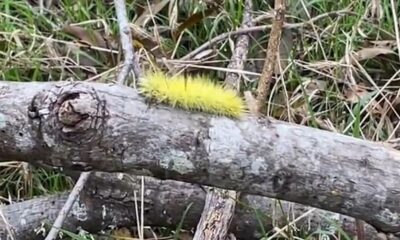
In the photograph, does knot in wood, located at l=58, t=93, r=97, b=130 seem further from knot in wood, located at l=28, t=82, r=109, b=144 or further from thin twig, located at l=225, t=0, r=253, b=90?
thin twig, located at l=225, t=0, r=253, b=90

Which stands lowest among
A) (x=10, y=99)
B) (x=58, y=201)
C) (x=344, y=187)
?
(x=58, y=201)

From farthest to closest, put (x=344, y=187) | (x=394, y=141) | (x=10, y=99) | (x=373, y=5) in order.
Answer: (x=373, y=5), (x=394, y=141), (x=344, y=187), (x=10, y=99)

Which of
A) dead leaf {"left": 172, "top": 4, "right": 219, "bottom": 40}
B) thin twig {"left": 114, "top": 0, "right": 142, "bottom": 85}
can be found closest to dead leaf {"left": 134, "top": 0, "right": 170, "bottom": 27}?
dead leaf {"left": 172, "top": 4, "right": 219, "bottom": 40}

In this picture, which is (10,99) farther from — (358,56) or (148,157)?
(358,56)

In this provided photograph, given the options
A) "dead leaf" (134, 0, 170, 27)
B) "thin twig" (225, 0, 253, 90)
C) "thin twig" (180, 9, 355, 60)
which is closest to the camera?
"thin twig" (225, 0, 253, 90)

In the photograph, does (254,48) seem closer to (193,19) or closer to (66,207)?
(193,19)

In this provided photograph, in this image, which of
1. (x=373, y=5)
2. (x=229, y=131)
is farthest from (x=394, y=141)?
(x=229, y=131)
